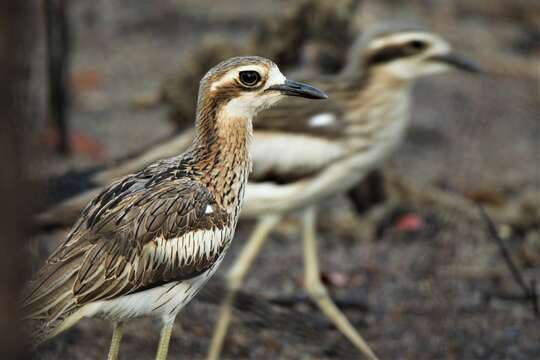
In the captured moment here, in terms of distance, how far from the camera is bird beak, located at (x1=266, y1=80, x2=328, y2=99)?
3.74 m

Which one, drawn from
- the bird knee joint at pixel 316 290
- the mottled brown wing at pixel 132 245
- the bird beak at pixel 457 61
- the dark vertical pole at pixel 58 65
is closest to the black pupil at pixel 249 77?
the mottled brown wing at pixel 132 245

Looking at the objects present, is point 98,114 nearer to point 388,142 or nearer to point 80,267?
point 388,142

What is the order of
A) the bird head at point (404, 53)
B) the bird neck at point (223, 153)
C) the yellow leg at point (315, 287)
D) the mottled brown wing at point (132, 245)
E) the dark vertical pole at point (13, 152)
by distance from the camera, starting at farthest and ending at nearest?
the bird head at point (404, 53) < the yellow leg at point (315, 287) < the bird neck at point (223, 153) < the mottled brown wing at point (132, 245) < the dark vertical pole at point (13, 152)

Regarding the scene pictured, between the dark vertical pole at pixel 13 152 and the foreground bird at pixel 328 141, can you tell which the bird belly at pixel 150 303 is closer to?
the dark vertical pole at pixel 13 152

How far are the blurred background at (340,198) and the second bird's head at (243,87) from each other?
0.60m

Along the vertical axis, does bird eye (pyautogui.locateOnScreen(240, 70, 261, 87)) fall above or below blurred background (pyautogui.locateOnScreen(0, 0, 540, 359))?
above

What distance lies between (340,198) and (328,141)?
186 cm

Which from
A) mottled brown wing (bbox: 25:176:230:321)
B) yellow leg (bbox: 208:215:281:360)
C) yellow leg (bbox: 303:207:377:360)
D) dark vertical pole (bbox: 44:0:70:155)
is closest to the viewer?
mottled brown wing (bbox: 25:176:230:321)

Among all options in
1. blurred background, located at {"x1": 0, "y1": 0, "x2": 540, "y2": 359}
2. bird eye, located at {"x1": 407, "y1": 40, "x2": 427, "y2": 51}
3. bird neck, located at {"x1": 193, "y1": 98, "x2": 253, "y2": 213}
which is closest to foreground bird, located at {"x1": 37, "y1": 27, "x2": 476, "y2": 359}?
bird eye, located at {"x1": 407, "y1": 40, "x2": 427, "y2": 51}

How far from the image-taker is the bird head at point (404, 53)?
538 centimetres

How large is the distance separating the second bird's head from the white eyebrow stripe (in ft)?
4.45

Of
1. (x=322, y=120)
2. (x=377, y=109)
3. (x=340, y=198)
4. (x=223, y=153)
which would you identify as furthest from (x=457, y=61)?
(x=223, y=153)

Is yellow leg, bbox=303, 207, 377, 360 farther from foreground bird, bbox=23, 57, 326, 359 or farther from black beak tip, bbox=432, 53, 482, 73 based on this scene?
foreground bird, bbox=23, 57, 326, 359

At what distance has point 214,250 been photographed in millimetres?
3582
